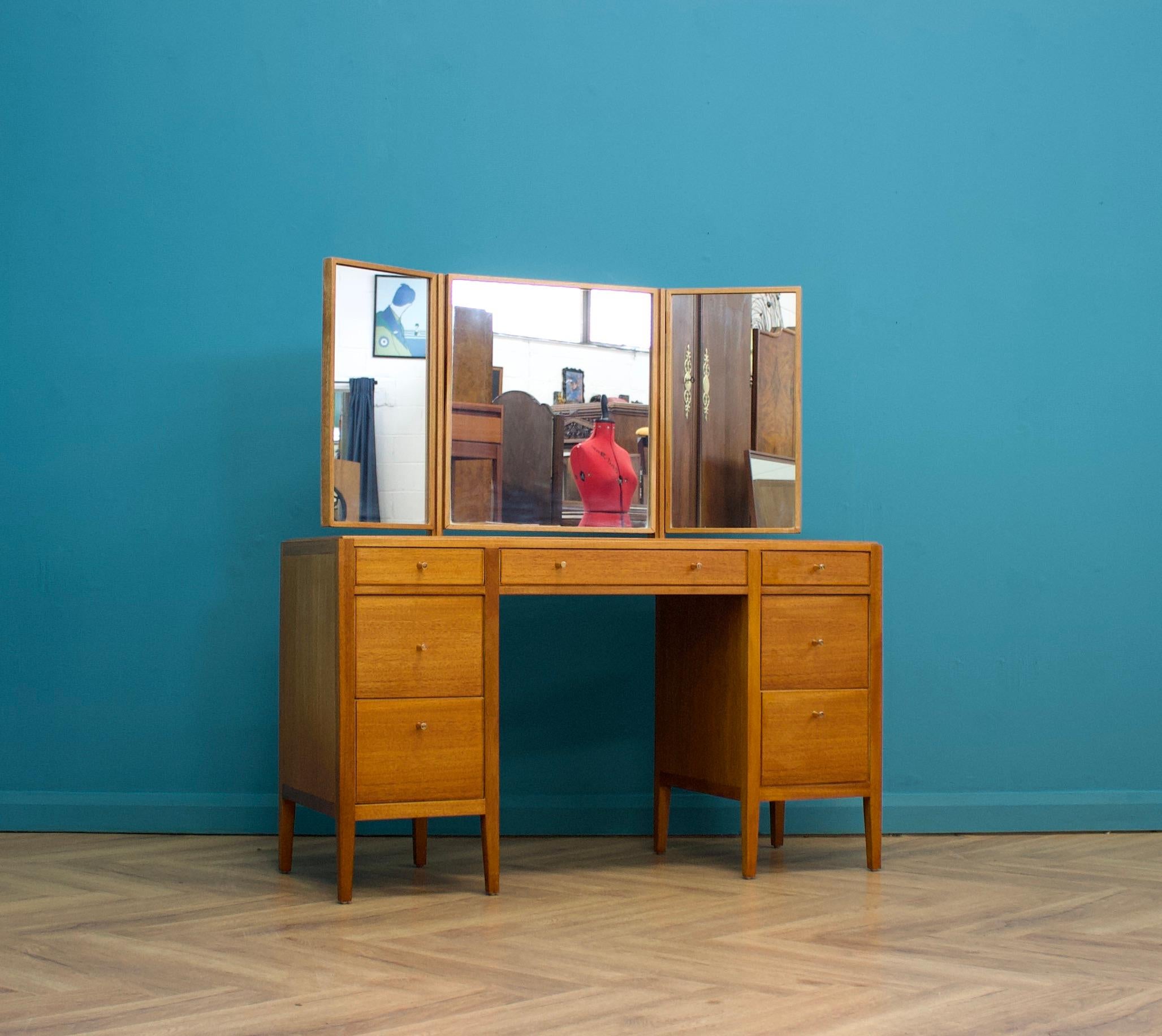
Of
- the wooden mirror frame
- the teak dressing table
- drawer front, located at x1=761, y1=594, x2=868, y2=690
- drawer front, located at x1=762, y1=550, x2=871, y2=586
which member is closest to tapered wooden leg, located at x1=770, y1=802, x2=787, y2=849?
the teak dressing table

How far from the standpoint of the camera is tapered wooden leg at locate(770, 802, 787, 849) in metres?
2.96

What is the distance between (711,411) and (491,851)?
3.84ft

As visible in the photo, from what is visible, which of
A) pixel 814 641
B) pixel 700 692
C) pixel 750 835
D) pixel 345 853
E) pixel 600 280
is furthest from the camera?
pixel 600 280

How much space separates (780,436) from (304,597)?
1182mm

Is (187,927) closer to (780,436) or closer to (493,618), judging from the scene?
(493,618)

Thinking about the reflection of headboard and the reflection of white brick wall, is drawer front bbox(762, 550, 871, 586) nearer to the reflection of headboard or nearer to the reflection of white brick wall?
the reflection of headboard

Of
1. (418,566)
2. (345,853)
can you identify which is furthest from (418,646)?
(345,853)

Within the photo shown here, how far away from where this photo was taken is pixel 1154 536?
128 inches

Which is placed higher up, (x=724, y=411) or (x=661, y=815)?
(x=724, y=411)

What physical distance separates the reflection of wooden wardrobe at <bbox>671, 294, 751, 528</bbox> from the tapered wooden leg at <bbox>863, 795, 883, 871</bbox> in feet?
2.32

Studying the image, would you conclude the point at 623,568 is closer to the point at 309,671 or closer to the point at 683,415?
the point at 683,415

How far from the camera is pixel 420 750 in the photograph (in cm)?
241

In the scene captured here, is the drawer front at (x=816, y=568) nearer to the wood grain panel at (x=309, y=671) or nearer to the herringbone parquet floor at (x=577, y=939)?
the herringbone parquet floor at (x=577, y=939)

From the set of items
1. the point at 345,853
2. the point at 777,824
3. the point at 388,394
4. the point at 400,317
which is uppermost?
the point at 400,317
